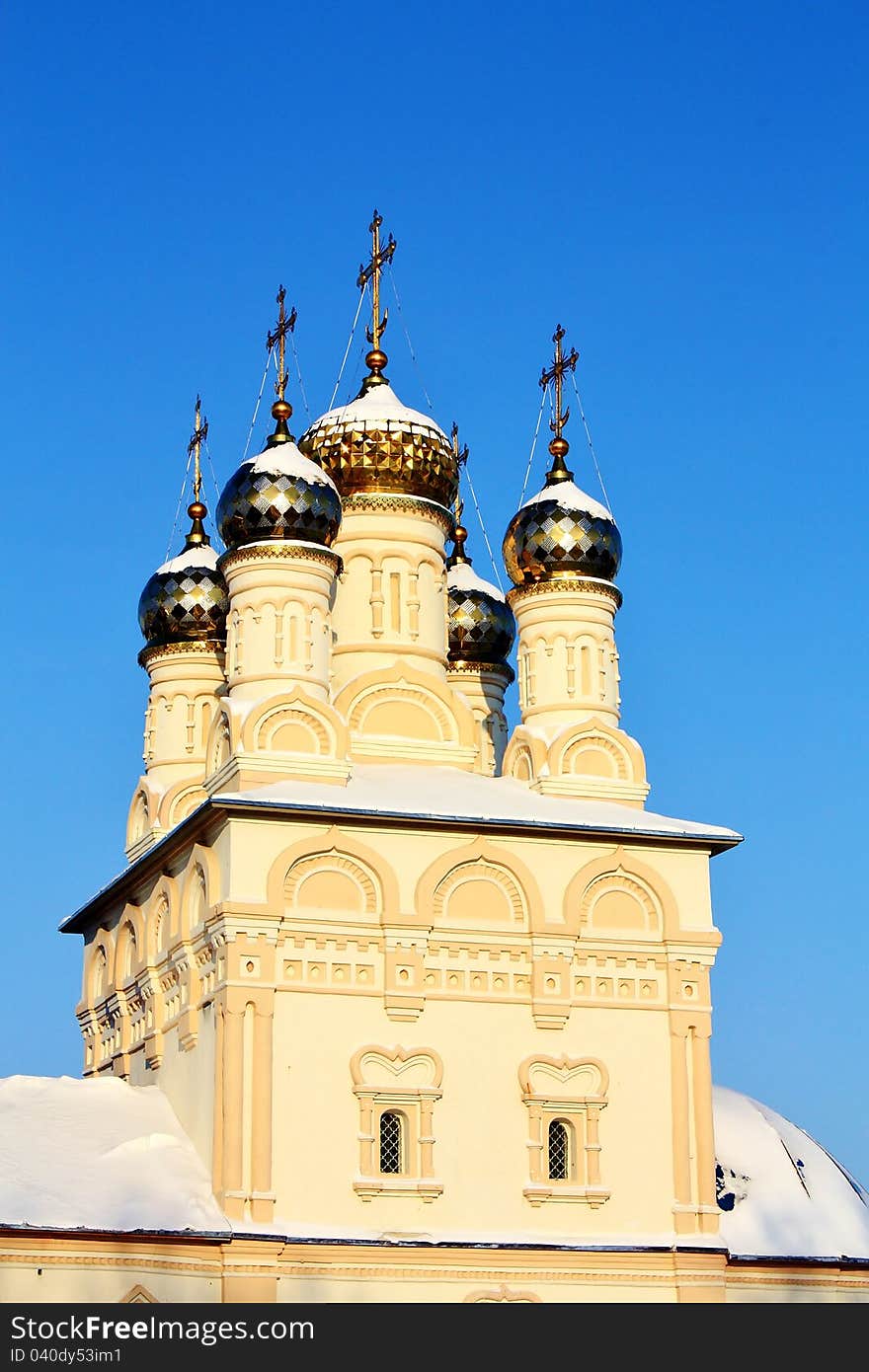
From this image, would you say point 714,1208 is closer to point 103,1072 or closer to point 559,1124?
point 559,1124

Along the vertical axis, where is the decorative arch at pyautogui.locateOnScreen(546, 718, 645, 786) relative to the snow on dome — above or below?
above

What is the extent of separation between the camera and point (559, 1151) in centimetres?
1736

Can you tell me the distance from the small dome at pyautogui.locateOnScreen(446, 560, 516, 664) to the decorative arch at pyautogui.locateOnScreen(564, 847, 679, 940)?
4.93 metres

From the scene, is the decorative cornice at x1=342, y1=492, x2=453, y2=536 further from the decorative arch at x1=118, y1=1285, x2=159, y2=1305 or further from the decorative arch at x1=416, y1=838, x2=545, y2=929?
the decorative arch at x1=118, y1=1285, x2=159, y2=1305

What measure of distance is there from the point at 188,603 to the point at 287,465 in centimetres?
323

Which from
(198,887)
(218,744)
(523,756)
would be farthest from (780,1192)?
(218,744)

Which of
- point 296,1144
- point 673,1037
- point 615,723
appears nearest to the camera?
point 296,1144

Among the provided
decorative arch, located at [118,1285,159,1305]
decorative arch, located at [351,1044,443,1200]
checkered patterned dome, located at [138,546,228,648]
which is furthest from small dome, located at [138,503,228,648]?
decorative arch, located at [118,1285,159,1305]

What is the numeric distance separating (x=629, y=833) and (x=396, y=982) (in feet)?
7.64

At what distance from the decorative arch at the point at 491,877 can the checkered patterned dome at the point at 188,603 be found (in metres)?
5.11

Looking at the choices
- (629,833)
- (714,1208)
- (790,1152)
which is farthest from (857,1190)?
(629,833)

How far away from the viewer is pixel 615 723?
1945 centimetres

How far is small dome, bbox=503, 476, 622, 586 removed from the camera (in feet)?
64.5

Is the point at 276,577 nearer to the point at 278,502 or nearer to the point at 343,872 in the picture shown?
the point at 278,502
